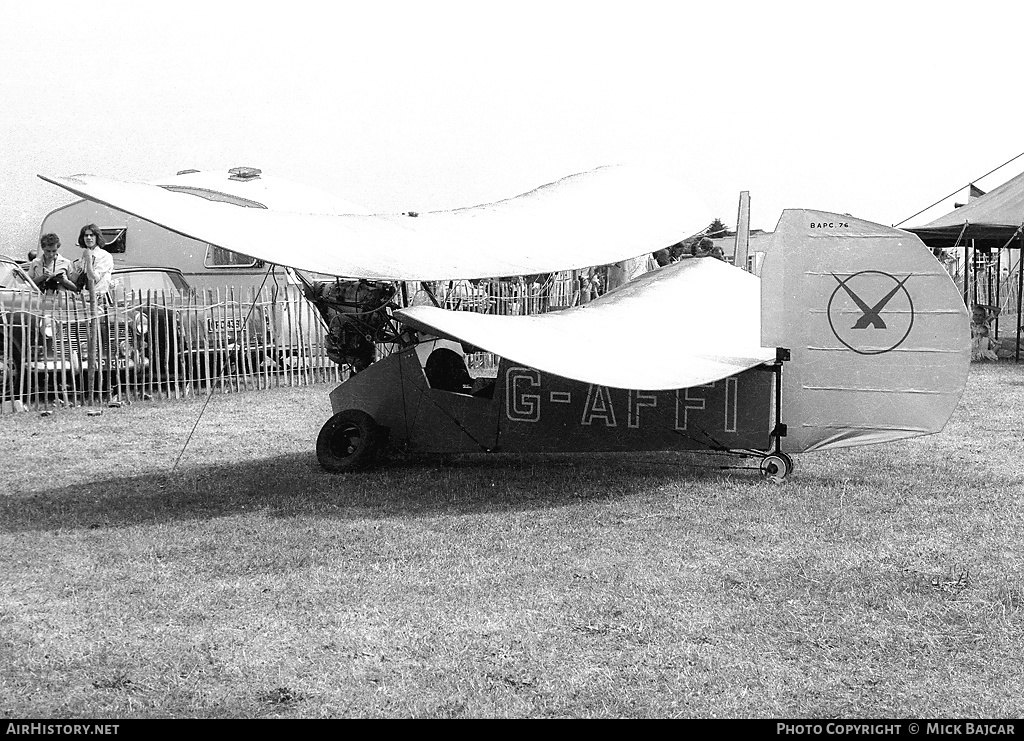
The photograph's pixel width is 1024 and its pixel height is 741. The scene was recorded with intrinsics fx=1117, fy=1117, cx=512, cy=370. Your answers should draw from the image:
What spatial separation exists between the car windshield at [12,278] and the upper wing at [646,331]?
27.0 feet

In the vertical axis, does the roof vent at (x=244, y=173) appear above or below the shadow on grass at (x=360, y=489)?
above

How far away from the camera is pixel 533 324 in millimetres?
7793

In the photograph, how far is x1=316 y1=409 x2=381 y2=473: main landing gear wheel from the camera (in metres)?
8.38

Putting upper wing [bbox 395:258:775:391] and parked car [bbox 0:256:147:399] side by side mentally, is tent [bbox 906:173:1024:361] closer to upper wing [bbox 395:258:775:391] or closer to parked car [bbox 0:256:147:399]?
upper wing [bbox 395:258:775:391]

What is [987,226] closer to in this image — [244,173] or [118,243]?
[244,173]

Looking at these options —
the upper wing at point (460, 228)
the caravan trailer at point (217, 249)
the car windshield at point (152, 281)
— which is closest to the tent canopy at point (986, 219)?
the caravan trailer at point (217, 249)

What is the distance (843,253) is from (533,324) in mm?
2128

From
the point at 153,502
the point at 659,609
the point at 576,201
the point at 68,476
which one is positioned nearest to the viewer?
the point at 659,609

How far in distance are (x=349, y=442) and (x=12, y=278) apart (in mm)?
7630

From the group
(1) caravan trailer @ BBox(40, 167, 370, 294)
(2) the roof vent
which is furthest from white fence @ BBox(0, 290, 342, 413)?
(2) the roof vent

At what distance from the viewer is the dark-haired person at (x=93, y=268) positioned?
46.1 feet

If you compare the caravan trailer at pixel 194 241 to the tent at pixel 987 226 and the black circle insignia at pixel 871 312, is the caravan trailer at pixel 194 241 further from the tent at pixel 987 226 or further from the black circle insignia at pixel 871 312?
the tent at pixel 987 226
